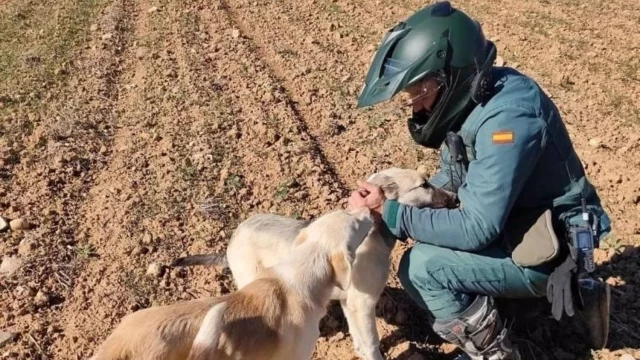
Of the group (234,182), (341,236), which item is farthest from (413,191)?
(234,182)

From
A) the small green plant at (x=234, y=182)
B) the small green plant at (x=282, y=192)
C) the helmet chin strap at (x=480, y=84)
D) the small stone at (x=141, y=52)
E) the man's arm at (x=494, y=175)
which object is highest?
the helmet chin strap at (x=480, y=84)

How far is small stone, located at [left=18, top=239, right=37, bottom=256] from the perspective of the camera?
487 centimetres

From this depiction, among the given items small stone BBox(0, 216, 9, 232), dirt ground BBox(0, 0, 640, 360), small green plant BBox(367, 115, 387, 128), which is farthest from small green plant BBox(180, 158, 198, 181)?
small green plant BBox(367, 115, 387, 128)

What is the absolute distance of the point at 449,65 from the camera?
343 cm

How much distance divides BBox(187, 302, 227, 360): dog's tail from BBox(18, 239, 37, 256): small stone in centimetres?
224

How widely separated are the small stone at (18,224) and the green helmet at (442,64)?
308 centimetres

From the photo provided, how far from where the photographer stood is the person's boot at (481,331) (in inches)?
145

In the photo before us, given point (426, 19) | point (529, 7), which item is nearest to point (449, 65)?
point (426, 19)

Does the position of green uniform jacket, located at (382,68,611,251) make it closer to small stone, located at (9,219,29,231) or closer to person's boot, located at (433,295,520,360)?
person's boot, located at (433,295,520,360)

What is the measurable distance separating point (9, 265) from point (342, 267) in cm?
262

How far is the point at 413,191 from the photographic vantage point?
4.23 meters

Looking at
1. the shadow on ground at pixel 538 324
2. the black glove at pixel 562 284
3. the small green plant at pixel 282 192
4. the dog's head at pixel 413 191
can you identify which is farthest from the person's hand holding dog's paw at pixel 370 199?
the small green plant at pixel 282 192

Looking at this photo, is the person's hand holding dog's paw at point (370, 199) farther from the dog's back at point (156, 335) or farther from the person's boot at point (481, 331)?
the dog's back at point (156, 335)

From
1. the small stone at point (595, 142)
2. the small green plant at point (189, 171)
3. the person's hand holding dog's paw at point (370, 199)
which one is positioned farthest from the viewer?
the small stone at point (595, 142)
